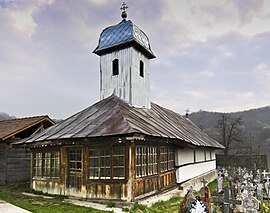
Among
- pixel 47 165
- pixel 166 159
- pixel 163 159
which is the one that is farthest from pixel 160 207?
pixel 47 165

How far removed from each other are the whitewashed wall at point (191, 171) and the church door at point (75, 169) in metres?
5.04

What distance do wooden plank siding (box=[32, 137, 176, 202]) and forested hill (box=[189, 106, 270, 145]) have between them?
2797cm

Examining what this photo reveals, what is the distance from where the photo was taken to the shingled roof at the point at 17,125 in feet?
49.2

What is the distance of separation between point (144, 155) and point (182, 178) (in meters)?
4.48

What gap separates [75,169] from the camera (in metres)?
10.5

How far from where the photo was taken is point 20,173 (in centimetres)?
1548

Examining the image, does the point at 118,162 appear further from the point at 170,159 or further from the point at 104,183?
the point at 170,159

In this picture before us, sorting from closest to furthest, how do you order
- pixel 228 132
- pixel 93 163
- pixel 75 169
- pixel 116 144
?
pixel 116 144 → pixel 93 163 → pixel 75 169 → pixel 228 132

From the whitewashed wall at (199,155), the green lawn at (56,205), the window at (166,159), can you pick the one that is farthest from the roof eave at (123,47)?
the green lawn at (56,205)

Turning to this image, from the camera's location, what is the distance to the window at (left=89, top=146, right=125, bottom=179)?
9.39m

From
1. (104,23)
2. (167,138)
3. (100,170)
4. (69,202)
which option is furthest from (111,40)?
(69,202)

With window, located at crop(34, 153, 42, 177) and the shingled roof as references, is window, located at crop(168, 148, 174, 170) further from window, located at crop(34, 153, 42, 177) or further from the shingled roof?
the shingled roof

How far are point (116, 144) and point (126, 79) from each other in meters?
5.06

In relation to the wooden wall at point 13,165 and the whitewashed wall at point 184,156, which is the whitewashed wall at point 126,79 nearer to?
the whitewashed wall at point 184,156
